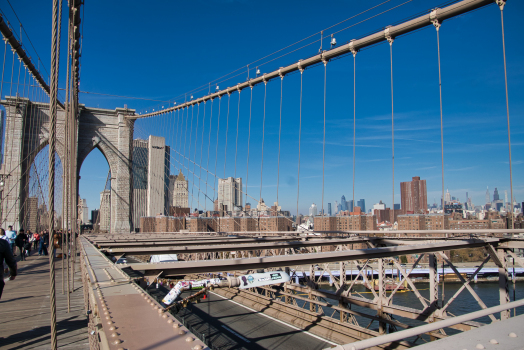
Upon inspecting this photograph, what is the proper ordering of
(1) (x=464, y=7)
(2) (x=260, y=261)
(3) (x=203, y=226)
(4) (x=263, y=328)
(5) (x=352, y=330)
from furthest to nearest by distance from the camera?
(3) (x=203, y=226)
(4) (x=263, y=328)
(5) (x=352, y=330)
(1) (x=464, y=7)
(2) (x=260, y=261)

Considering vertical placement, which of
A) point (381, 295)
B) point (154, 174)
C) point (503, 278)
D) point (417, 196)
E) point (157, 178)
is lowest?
point (381, 295)

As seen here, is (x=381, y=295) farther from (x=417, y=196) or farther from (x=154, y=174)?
(x=417, y=196)

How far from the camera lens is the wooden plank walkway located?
4.38m

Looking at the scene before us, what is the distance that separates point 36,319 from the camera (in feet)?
17.9

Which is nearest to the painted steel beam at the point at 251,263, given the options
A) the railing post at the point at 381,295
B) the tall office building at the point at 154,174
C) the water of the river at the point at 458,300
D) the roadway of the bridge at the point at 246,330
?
the railing post at the point at 381,295

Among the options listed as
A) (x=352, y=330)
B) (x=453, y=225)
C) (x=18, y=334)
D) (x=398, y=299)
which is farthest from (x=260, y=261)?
(x=398, y=299)

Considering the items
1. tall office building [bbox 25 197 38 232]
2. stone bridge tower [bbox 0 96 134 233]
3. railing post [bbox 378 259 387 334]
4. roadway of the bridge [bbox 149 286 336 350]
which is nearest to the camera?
railing post [bbox 378 259 387 334]

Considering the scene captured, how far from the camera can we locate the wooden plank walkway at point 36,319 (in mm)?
4383

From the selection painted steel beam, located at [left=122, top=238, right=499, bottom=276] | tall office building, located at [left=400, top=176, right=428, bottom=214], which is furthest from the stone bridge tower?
painted steel beam, located at [left=122, top=238, right=499, bottom=276]

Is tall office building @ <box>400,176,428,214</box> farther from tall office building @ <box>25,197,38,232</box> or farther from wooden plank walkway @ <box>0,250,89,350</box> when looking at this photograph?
tall office building @ <box>25,197,38,232</box>

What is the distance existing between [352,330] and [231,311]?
28.6 feet

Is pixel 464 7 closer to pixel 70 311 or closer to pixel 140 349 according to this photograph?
pixel 140 349

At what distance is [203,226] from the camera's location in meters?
33.0

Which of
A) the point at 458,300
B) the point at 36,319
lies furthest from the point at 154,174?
the point at 458,300
